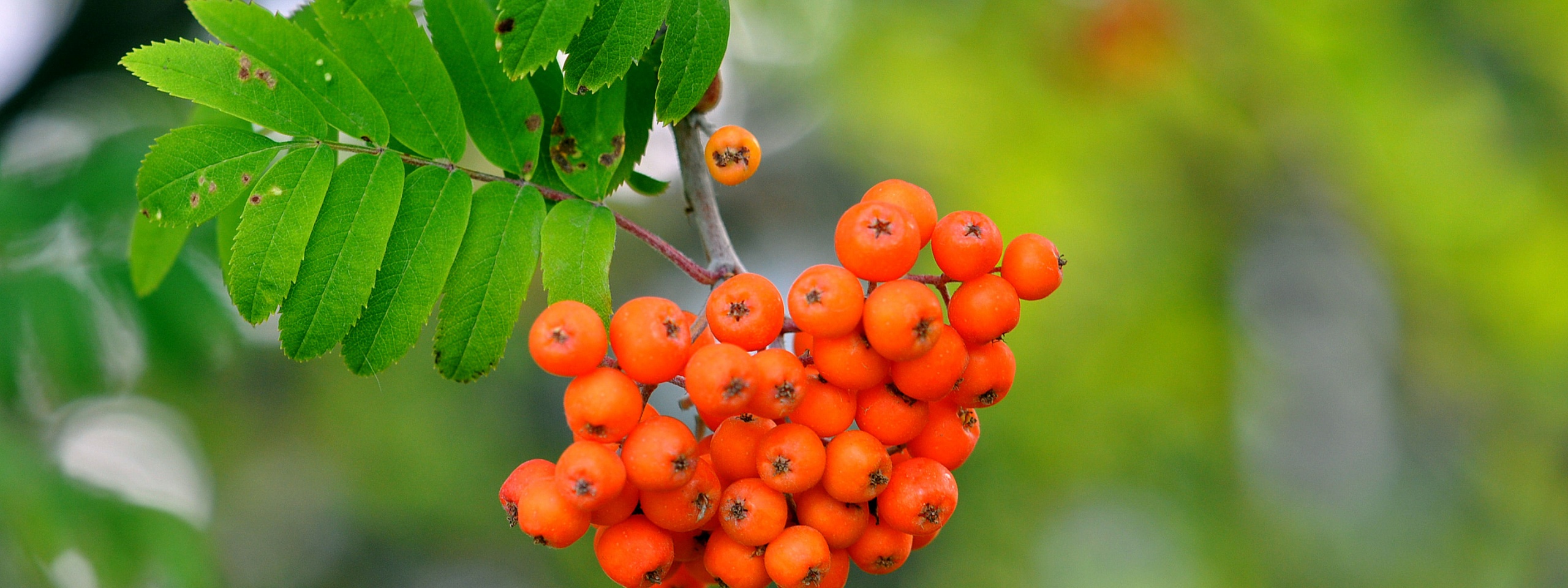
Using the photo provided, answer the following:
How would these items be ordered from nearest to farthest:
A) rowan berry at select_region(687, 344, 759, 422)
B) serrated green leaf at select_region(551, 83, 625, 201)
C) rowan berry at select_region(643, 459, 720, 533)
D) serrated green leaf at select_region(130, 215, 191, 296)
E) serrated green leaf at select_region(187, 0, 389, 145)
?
rowan berry at select_region(687, 344, 759, 422) → rowan berry at select_region(643, 459, 720, 533) → serrated green leaf at select_region(187, 0, 389, 145) → serrated green leaf at select_region(551, 83, 625, 201) → serrated green leaf at select_region(130, 215, 191, 296)

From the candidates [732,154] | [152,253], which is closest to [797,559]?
[732,154]

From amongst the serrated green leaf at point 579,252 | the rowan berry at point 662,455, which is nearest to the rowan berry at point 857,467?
the rowan berry at point 662,455

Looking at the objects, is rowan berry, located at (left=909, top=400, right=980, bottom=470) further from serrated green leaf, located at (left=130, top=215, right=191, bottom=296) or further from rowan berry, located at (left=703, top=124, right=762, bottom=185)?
serrated green leaf, located at (left=130, top=215, right=191, bottom=296)

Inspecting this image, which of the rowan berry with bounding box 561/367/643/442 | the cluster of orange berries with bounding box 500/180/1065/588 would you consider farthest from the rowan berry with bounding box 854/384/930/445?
the rowan berry with bounding box 561/367/643/442

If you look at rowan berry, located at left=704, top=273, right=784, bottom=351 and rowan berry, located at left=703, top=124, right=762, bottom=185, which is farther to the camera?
rowan berry, located at left=703, top=124, right=762, bottom=185

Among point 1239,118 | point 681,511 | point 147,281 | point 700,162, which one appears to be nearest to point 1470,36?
point 1239,118

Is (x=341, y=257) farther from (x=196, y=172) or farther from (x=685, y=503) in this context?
(x=685, y=503)

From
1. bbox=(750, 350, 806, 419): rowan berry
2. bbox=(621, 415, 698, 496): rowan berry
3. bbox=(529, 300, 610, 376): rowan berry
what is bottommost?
bbox=(621, 415, 698, 496): rowan berry
